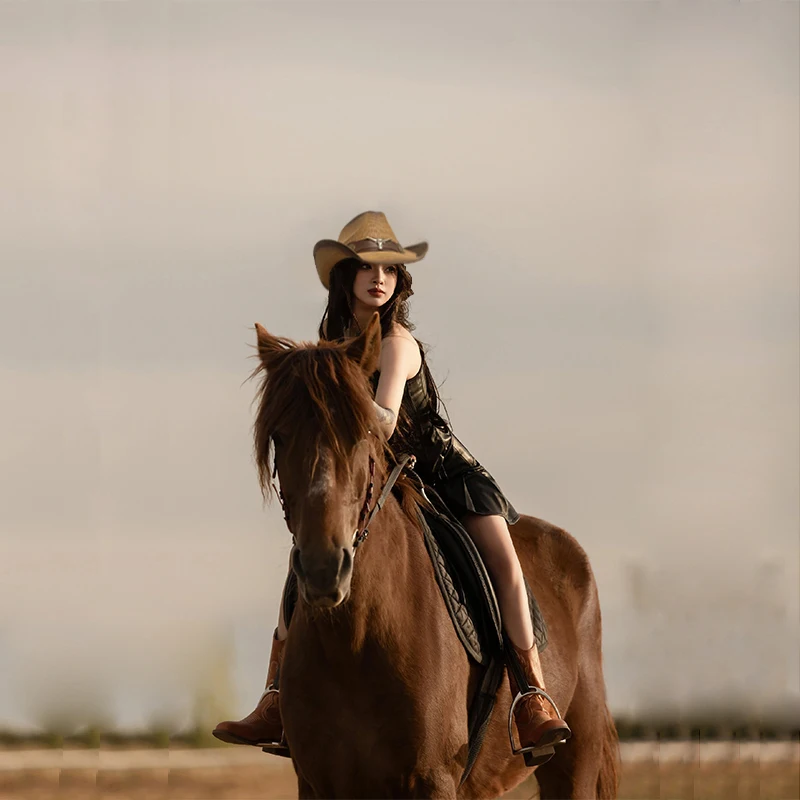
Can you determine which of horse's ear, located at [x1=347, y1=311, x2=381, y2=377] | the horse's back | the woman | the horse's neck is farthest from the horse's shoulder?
horse's ear, located at [x1=347, y1=311, x2=381, y2=377]

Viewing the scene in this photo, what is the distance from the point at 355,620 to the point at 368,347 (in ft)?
4.50

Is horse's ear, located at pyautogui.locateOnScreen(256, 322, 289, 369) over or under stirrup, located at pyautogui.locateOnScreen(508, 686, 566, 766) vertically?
over

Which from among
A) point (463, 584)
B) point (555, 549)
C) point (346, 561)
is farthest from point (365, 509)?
point (555, 549)

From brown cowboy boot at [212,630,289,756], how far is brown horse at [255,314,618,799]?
0.52 metres

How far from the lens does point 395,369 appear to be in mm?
5910

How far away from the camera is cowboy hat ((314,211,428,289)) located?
645 centimetres

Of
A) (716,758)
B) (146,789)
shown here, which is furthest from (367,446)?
(146,789)

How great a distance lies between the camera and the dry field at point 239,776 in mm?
13000

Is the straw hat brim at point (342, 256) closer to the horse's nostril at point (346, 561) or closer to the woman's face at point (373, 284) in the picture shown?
the woman's face at point (373, 284)

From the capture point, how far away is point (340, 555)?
4.88 meters

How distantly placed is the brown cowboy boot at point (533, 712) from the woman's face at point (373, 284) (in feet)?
7.09

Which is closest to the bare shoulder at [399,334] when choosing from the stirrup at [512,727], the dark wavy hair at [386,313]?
the dark wavy hair at [386,313]

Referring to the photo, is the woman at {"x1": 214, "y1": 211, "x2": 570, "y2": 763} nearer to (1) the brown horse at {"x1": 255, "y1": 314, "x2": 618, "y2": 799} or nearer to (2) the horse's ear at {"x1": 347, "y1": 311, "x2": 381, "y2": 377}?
(1) the brown horse at {"x1": 255, "y1": 314, "x2": 618, "y2": 799}

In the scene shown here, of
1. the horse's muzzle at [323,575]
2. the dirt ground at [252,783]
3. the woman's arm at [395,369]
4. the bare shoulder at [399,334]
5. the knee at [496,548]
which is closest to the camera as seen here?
the horse's muzzle at [323,575]
